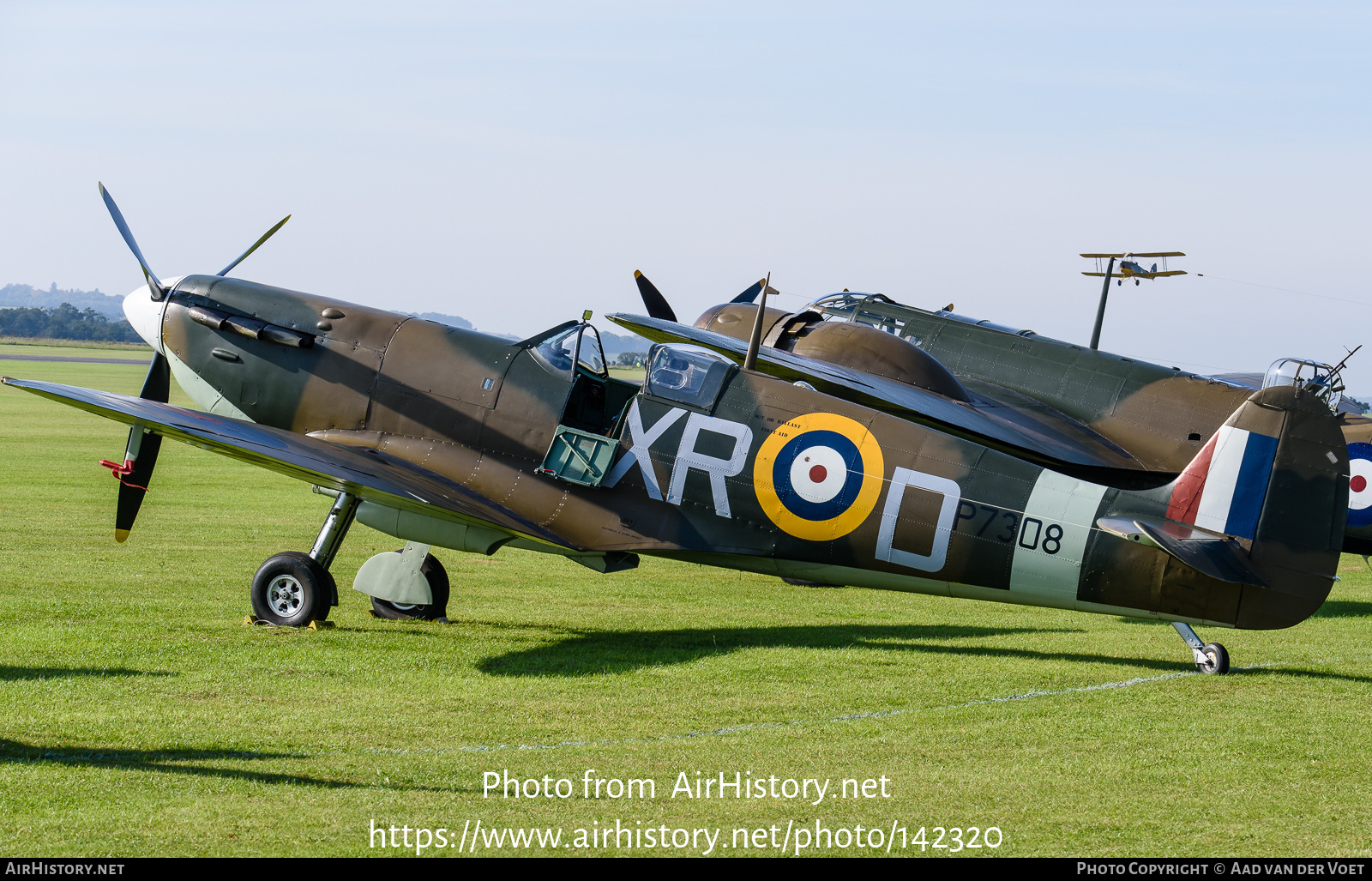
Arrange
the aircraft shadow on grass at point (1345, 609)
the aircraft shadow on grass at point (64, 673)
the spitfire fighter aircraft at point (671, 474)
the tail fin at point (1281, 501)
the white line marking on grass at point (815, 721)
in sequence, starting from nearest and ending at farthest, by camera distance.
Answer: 1. the white line marking on grass at point (815, 721)
2. the aircraft shadow on grass at point (64, 673)
3. the tail fin at point (1281, 501)
4. the spitfire fighter aircraft at point (671, 474)
5. the aircraft shadow on grass at point (1345, 609)

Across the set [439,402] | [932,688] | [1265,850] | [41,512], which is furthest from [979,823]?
[41,512]

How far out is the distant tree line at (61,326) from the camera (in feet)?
394

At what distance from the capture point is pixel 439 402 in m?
9.88

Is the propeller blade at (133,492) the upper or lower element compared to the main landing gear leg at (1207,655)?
lower

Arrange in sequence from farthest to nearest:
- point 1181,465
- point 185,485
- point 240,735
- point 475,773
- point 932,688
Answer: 1. point 185,485
2. point 1181,465
3. point 932,688
4. point 240,735
5. point 475,773

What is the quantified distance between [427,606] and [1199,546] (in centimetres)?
584

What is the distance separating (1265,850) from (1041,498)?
3669 mm

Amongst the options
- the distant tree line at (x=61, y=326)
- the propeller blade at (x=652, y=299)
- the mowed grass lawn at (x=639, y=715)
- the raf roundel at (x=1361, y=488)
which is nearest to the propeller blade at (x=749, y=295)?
the propeller blade at (x=652, y=299)

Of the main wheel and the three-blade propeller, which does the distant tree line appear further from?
the main wheel

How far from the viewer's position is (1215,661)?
8891mm

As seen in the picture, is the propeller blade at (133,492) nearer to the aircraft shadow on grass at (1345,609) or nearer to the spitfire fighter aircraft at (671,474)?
the spitfire fighter aircraft at (671,474)

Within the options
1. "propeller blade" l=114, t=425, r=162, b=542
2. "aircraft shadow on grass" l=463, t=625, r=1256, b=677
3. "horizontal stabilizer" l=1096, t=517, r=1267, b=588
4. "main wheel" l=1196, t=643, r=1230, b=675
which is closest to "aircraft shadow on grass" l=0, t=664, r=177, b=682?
"aircraft shadow on grass" l=463, t=625, r=1256, b=677

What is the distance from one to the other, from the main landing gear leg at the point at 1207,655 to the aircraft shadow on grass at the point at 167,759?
574 cm

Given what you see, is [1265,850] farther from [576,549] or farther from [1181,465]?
[1181,465]
